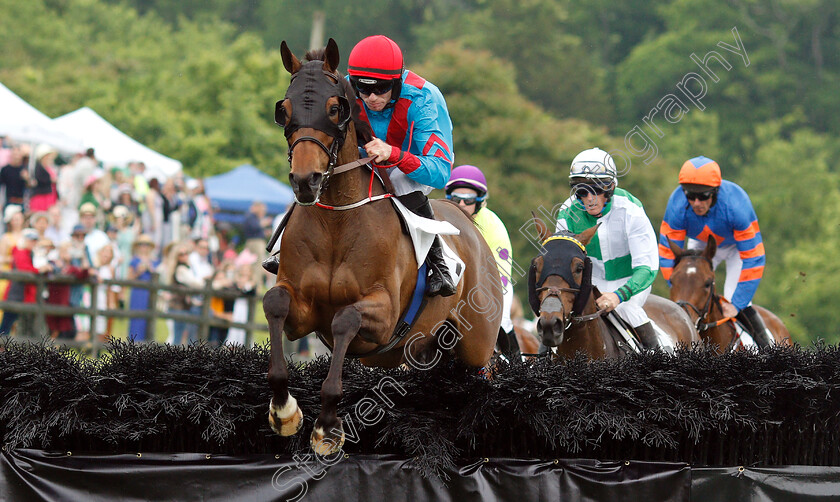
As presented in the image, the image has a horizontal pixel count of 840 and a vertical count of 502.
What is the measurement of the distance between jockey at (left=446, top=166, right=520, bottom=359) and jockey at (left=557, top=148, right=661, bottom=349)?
69 cm

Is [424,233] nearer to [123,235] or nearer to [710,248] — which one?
[710,248]

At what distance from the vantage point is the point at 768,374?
5484 mm

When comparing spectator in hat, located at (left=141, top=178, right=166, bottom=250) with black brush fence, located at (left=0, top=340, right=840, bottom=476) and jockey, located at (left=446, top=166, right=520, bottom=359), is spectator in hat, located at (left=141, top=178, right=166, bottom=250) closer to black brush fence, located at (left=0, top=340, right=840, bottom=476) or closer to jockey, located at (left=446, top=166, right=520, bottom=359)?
jockey, located at (left=446, top=166, right=520, bottom=359)

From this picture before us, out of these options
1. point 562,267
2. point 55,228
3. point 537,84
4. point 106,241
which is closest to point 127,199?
point 106,241

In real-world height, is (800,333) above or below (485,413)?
above

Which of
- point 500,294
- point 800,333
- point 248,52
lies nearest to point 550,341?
point 500,294

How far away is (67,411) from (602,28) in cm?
4824

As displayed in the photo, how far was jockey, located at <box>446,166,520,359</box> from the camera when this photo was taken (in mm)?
7793

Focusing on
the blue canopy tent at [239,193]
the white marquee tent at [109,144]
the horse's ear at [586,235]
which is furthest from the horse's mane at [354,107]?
the blue canopy tent at [239,193]

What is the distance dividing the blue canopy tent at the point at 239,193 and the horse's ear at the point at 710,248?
14.2 meters

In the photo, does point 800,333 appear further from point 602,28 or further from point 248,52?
point 602,28

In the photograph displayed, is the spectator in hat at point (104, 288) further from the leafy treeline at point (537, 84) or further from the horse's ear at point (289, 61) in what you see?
the leafy treeline at point (537, 84)

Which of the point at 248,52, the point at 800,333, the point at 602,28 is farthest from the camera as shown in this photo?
the point at 602,28

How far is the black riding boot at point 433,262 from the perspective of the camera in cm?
549
